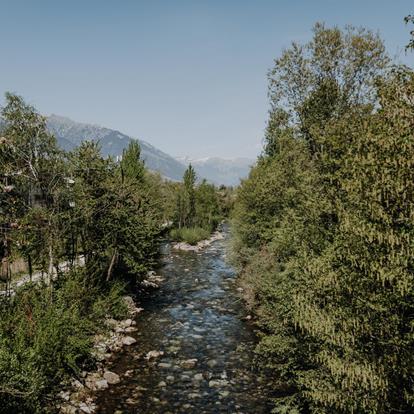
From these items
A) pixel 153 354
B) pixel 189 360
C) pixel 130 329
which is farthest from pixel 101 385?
pixel 130 329

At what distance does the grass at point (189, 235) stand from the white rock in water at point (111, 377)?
36400 millimetres

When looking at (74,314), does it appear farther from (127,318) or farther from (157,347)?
(127,318)

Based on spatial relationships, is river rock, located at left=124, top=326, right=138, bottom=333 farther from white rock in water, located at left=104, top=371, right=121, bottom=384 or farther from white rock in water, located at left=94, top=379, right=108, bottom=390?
white rock in water, located at left=94, top=379, right=108, bottom=390

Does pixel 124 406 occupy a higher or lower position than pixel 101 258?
lower

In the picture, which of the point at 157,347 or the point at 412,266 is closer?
the point at 412,266

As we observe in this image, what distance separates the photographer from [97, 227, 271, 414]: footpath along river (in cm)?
1373

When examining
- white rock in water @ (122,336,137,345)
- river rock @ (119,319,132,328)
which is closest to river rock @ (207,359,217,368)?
white rock in water @ (122,336,137,345)

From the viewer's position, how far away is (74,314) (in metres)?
15.4

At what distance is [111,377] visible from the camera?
15141mm

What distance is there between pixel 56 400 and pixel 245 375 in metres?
7.42

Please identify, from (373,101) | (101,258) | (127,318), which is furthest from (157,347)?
(373,101)

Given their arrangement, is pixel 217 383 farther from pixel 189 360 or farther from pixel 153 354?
pixel 153 354

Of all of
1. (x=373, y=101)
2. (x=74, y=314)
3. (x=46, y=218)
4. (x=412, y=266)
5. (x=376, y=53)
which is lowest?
(x=74, y=314)

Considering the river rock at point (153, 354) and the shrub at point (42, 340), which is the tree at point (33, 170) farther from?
the river rock at point (153, 354)
